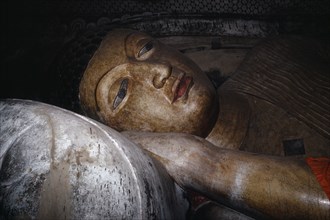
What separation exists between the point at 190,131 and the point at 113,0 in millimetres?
2019

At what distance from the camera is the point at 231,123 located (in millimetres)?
2285

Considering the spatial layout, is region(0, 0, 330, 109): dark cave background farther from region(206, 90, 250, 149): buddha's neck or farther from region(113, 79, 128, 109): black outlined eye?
region(206, 90, 250, 149): buddha's neck

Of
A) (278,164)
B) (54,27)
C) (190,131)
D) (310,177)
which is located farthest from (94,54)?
(310,177)

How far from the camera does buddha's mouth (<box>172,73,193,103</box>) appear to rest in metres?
2.03

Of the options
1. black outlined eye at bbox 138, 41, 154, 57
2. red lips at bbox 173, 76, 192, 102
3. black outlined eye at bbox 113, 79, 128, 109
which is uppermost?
black outlined eye at bbox 138, 41, 154, 57

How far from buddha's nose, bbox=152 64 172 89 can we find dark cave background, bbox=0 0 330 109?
71 cm

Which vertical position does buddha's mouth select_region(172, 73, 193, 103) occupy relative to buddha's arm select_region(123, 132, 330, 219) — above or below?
above

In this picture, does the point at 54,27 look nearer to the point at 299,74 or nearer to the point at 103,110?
the point at 103,110

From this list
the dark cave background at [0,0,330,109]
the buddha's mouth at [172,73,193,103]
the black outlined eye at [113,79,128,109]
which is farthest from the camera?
the dark cave background at [0,0,330,109]

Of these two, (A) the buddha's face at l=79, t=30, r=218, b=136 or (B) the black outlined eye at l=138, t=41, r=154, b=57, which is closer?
(A) the buddha's face at l=79, t=30, r=218, b=136

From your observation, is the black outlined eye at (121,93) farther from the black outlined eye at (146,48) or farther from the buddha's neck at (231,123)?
the buddha's neck at (231,123)

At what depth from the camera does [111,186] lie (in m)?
1.09

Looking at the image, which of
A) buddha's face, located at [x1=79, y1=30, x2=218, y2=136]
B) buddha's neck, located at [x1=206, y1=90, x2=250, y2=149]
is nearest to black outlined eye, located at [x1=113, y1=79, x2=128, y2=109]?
buddha's face, located at [x1=79, y1=30, x2=218, y2=136]

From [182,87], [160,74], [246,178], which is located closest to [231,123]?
[182,87]
